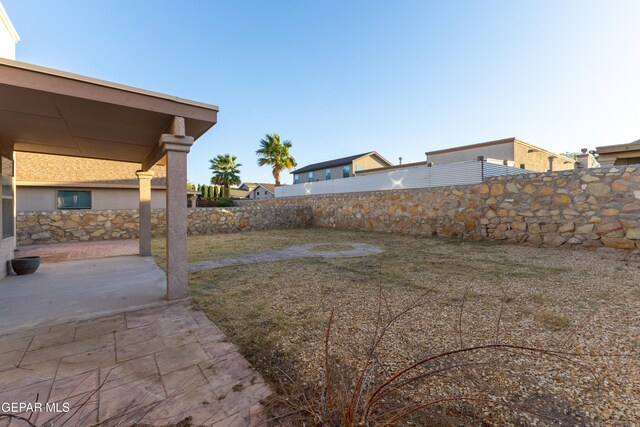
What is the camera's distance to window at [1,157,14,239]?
17.5 feet

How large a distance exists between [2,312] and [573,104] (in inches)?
774

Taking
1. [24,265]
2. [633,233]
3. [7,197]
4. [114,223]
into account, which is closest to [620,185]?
[633,233]

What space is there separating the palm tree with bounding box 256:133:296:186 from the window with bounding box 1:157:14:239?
23.2 meters

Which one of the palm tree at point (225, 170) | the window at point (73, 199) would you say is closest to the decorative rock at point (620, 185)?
the window at point (73, 199)

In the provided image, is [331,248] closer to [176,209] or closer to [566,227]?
[176,209]

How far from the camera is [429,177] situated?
14.2 m

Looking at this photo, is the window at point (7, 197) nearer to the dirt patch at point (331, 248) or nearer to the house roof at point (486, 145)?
the dirt patch at point (331, 248)

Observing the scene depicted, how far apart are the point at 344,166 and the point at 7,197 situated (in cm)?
2698

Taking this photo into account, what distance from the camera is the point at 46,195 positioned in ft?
45.9

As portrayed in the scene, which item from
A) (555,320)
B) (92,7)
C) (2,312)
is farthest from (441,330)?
(92,7)

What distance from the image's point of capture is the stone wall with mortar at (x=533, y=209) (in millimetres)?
6273

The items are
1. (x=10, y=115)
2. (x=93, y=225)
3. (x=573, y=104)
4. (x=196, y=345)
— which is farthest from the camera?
(x=573, y=104)

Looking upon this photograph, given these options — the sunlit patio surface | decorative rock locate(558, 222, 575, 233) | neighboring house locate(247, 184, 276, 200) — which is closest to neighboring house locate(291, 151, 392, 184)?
neighboring house locate(247, 184, 276, 200)

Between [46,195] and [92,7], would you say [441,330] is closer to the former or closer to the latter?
[92,7]
